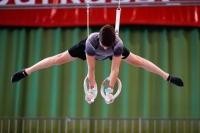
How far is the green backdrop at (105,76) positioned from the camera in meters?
5.07

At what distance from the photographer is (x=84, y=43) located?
2971 millimetres

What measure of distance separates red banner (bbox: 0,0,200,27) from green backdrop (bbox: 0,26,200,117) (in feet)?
0.58

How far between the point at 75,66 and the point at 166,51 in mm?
1401

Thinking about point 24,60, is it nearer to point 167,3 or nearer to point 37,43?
point 37,43

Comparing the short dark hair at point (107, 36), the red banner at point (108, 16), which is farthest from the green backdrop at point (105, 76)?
the short dark hair at point (107, 36)

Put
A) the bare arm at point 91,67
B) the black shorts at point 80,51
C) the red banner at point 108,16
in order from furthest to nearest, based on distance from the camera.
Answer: the red banner at point 108,16 < the black shorts at point 80,51 < the bare arm at point 91,67

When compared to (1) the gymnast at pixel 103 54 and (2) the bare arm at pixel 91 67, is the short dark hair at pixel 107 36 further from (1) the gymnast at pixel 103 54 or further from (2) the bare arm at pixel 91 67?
(2) the bare arm at pixel 91 67

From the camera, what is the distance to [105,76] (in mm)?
5184

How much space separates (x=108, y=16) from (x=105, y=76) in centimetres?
90

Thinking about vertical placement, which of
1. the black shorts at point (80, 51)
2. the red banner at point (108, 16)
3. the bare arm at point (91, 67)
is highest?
the red banner at point (108, 16)

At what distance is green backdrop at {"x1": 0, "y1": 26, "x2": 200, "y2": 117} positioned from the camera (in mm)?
5074

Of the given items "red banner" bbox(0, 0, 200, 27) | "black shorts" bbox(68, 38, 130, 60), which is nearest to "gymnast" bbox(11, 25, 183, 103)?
"black shorts" bbox(68, 38, 130, 60)

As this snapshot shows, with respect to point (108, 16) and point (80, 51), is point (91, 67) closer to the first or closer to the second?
point (80, 51)

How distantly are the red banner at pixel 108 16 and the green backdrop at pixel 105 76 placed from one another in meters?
0.18
